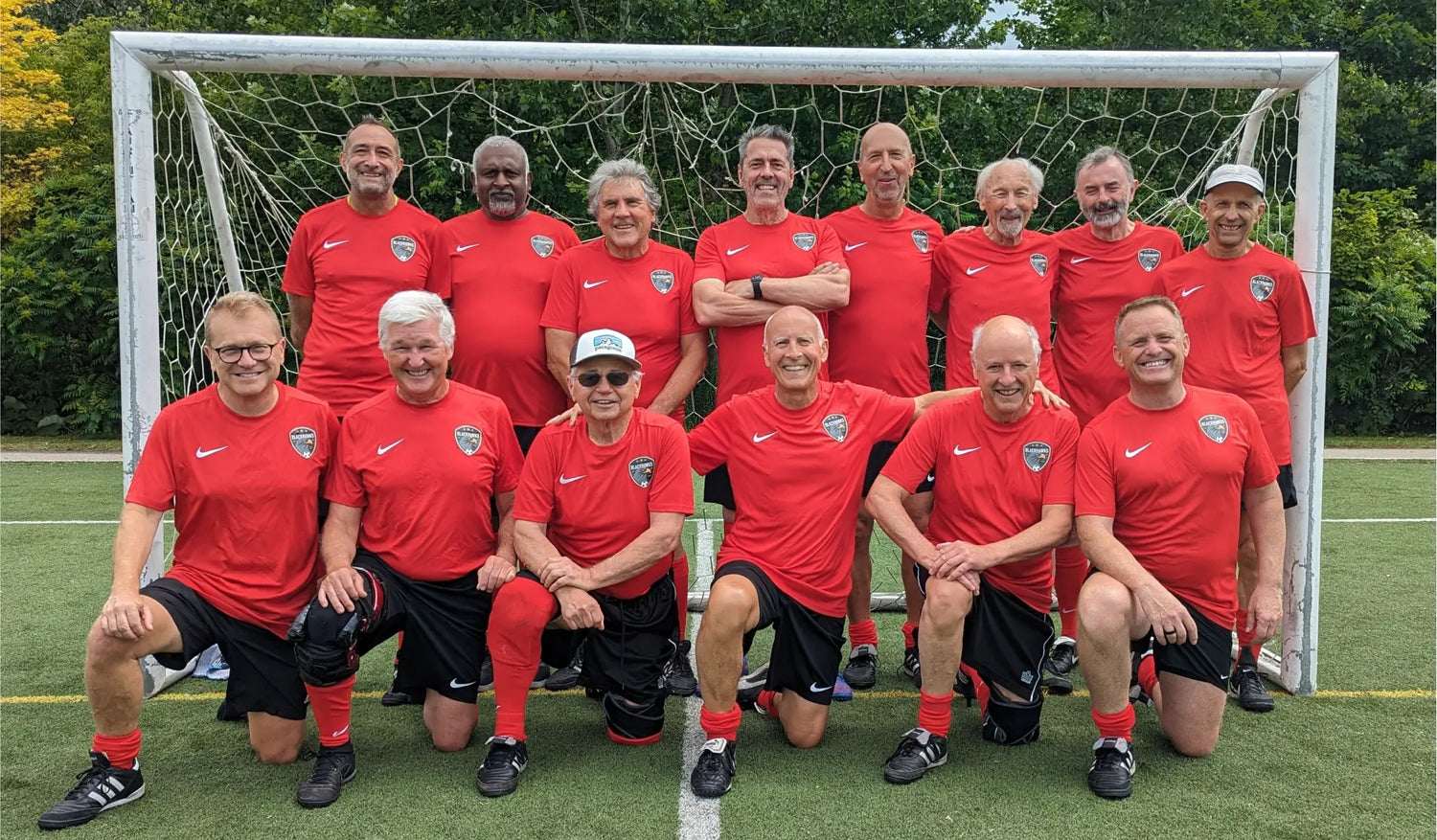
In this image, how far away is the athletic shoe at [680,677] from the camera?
410 centimetres

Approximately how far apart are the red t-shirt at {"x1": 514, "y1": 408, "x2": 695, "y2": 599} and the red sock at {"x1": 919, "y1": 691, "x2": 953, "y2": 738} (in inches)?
41.7

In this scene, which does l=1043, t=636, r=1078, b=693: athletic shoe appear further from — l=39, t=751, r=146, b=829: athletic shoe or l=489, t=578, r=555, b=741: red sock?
l=39, t=751, r=146, b=829: athletic shoe

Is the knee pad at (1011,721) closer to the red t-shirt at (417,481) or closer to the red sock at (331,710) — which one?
the red t-shirt at (417,481)

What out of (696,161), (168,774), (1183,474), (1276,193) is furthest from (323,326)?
(1276,193)

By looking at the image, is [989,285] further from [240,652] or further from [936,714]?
[240,652]

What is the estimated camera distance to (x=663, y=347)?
4.10 metres

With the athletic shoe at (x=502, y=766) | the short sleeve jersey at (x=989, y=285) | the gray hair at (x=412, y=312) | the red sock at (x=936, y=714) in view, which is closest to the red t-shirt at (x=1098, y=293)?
the short sleeve jersey at (x=989, y=285)

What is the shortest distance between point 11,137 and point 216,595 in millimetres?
16659

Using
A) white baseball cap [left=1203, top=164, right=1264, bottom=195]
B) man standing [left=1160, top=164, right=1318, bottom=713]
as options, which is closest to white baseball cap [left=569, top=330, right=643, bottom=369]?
man standing [left=1160, top=164, right=1318, bottom=713]

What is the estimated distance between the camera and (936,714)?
3.40 m

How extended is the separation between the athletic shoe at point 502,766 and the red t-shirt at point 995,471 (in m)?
1.61

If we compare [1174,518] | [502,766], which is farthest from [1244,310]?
[502,766]

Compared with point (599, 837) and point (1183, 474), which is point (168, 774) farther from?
point (1183, 474)

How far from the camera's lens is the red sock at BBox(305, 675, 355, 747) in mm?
3318
